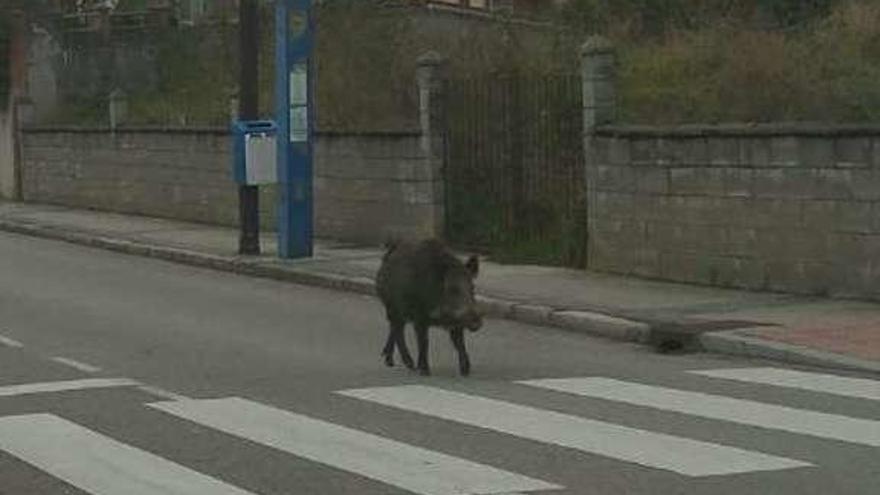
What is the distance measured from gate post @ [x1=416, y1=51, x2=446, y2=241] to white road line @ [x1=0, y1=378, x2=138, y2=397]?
368 inches

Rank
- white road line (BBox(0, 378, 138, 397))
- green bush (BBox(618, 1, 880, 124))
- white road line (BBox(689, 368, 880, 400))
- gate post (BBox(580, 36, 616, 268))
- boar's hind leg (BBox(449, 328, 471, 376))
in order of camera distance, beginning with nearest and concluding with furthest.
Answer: white road line (BBox(689, 368, 880, 400)), white road line (BBox(0, 378, 138, 397)), boar's hind leg (BBox(449, 328, 471, 376)), green bush (BBox(618, 1, 880, 124)), gate post (BBox(580, 36, 616, 268))

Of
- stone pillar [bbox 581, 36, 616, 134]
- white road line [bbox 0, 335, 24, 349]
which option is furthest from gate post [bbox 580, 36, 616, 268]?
white road line [bbox 0, 335, 24, 349]

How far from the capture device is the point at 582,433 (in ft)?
29.1

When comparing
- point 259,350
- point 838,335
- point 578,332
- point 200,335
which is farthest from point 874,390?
point 200,335

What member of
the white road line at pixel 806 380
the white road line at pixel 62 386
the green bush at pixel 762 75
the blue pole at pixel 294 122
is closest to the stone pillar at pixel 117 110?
the blue pole at pixel 294 122

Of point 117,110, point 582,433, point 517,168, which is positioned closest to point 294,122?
point 517,168

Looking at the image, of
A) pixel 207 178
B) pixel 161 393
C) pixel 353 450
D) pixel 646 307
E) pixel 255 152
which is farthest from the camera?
pixel 207 178

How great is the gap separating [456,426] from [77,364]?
13.4 ft

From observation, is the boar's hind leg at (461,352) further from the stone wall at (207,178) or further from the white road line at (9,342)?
the stone wall at (207,178)

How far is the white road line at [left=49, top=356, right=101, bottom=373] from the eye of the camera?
11.8m

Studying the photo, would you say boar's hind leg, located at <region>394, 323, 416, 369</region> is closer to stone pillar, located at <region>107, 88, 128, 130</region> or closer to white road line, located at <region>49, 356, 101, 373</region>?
white road line, located at <region>49, 356, 101, 373</region>

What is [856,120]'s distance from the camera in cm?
1595

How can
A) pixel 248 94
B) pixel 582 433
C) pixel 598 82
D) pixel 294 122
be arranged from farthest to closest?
1. pixel 248 94
2. pixel 294 122
3. pixel 598 82
4. pixel 582 433

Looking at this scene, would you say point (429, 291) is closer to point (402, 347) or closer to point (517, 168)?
point (402, 347)
